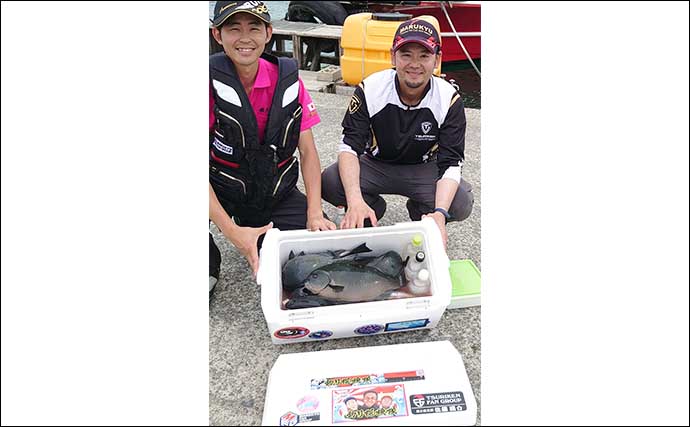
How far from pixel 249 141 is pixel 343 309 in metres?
0.93

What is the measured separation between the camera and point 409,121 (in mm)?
2754

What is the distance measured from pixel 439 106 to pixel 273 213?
1015mm

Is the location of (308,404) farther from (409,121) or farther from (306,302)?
(409,121)

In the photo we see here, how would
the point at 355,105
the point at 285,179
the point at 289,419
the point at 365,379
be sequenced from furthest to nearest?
the point at 355,105 < the point at 285,179 < the point at 365,379 < the point at 289,419

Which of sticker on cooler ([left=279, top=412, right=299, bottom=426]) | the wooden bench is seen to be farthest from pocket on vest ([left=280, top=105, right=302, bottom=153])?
the wooden bench

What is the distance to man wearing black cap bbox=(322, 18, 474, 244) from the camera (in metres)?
A: 2.54

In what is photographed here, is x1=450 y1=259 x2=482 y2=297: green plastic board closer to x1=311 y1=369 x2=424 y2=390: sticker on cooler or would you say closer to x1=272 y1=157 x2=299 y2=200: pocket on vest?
x1=311 y1=369 x2=424 y2=390: sticker on cooler

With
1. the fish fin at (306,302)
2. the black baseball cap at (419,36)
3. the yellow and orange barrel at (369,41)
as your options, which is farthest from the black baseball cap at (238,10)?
the yellow and orange barrel at (369,41)

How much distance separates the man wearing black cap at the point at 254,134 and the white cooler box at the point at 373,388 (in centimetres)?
56

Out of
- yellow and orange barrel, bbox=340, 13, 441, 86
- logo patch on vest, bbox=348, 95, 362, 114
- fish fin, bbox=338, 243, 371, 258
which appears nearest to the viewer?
fish fin, bbox=338, 243, 371, 258

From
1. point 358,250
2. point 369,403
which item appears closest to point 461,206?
point 358,250

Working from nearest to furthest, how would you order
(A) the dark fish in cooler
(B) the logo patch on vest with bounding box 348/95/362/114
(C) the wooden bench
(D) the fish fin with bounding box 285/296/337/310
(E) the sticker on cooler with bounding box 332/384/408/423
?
(E) the sticker on cooler with bounding box 332/384/408/423
(D) the fish fin with bounding box 285/296/337/310
(A) the dark fish in cooler
(B) the logo patch on vest with bounding box 348/95/362/114
(C) the wooden bench

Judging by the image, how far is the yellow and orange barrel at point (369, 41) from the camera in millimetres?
5402

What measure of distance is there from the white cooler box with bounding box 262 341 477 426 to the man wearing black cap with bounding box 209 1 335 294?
0.56 m
